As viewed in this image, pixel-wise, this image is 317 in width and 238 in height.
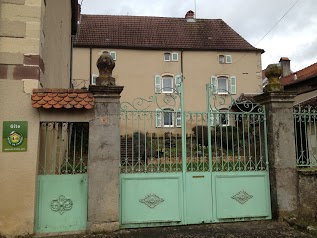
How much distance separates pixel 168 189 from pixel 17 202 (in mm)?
2714

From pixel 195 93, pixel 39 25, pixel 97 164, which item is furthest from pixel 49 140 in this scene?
pixel 195 93

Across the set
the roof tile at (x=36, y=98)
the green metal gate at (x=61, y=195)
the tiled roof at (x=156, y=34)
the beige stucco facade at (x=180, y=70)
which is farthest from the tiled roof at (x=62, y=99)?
the tiled roof at (x=156, y=34)

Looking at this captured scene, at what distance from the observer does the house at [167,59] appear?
23656 mm

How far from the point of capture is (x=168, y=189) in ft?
20.0

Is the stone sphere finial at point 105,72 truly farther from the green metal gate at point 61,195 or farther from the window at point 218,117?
the window at point 218,117

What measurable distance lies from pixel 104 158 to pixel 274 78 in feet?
13.3

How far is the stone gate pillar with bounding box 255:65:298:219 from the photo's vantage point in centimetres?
638

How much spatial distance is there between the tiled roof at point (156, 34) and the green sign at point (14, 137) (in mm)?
18795

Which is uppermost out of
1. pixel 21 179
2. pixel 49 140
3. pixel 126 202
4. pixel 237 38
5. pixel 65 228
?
pixel 237 38

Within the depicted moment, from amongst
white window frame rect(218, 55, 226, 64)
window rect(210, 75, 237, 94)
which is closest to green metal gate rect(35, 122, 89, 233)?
window rect(210, 75, 237, 94)

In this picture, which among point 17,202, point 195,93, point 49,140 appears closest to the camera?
point 17,202

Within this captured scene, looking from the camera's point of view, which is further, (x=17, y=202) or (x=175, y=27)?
(x=175, y=27)

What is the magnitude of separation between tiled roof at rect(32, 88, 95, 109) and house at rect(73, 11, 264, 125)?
1737 centimetres

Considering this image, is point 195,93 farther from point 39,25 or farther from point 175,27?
point 39,25
